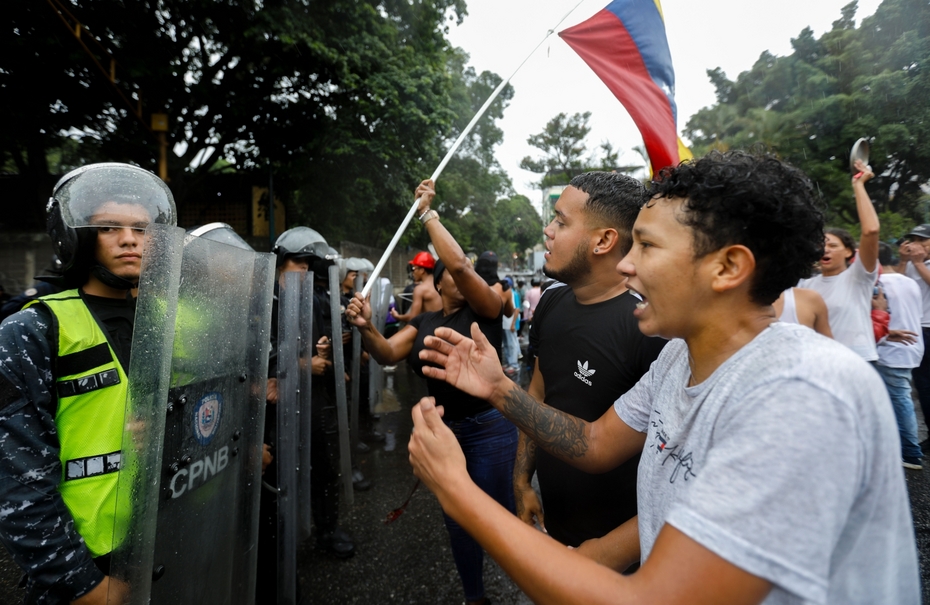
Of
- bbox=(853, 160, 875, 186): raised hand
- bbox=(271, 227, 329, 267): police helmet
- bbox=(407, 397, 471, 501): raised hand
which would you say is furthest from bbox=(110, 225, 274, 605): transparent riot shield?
bbox=(853, 160, 875, 186): raised hand

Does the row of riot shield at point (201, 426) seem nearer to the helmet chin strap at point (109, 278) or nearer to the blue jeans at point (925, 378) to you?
the helmet chin strap at point (109, 278)

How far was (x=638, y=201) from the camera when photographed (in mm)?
2006

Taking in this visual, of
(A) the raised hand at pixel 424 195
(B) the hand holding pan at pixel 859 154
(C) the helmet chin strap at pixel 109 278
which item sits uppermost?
(B) the hand holding pan at pixel 859 154

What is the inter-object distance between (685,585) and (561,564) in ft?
0.66

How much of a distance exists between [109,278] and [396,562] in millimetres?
2483

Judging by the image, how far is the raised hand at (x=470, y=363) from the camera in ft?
4.90

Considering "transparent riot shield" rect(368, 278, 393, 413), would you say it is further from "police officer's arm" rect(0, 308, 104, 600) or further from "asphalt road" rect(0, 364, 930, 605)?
"police officer's arm" rect(0, 308, 104, 600)

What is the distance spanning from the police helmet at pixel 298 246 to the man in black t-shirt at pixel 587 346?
184cm

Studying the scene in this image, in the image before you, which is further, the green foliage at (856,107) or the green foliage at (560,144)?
the green foliage at (560,144)

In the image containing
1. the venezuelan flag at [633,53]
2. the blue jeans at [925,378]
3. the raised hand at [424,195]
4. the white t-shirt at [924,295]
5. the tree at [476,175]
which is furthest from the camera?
the tree at [476,175]

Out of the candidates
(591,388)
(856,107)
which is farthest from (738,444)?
(856,107)

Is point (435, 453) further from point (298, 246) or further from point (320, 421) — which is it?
point (298, 246)

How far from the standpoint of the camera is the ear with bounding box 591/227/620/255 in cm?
191

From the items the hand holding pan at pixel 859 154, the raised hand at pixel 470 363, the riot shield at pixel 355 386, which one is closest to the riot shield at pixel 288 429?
the raised hand at pixel 470 363
